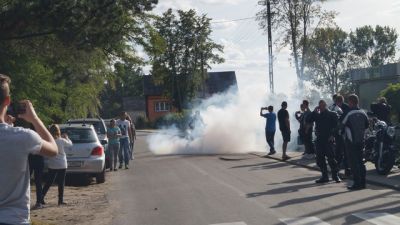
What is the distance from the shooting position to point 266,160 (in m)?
20.6

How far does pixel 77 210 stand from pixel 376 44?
87.8 metres

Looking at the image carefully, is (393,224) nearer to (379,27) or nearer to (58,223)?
(58,223)

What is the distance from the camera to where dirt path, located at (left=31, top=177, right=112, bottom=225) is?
1026 centimetres

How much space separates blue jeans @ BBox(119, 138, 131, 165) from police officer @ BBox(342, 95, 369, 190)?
351 inches

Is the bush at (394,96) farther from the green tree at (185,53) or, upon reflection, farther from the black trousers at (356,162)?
the green tree at (185,53)

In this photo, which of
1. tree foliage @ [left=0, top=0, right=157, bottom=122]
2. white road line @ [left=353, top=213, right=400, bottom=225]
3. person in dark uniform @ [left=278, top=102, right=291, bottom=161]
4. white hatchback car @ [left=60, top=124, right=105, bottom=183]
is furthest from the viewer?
person in dark uniform @ [left=278, top=102, right=291, bottom=161]

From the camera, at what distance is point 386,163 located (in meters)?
14.2

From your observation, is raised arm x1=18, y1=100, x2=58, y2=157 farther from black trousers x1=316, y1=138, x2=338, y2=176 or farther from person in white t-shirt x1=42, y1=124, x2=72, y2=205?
black trousers x1=316, y1=138, x2=338, y2=176

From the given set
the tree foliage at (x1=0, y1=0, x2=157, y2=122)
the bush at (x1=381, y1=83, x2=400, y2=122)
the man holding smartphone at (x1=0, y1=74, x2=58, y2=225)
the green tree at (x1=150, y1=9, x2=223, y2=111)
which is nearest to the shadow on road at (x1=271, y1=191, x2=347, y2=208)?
the tree foliage at (x1=0, y1=0, x2=157, y2=122)

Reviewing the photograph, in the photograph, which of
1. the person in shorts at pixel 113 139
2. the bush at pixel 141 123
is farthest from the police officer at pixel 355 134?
the bush at pixel 141 123

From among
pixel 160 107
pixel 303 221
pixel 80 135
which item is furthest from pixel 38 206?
pixel 160 107

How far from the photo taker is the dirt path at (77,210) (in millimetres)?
10258

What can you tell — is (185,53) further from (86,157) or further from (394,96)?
(86,157)

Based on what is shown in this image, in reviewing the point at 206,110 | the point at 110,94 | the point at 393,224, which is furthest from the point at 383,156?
the point at 110,94
